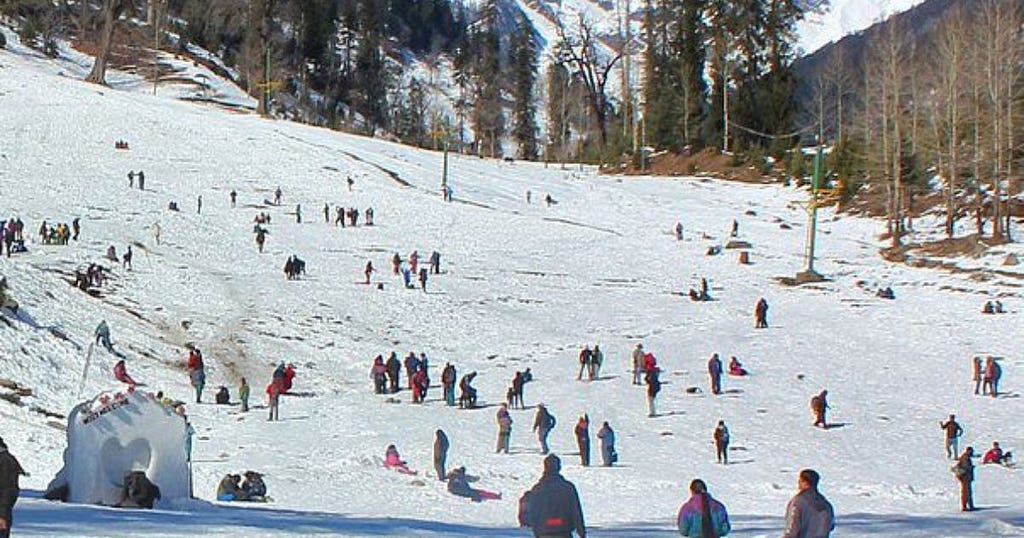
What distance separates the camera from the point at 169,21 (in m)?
123

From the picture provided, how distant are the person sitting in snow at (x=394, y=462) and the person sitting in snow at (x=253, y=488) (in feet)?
10.3

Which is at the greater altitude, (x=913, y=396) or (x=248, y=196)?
(x=248, y=196)

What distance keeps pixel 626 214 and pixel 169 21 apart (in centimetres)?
7799

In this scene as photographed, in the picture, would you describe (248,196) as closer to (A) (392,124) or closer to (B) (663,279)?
(B) (663,279)

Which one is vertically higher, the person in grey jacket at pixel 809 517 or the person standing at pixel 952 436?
the person in grey jacket at pixel 809 517

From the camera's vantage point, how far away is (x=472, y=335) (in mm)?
34844

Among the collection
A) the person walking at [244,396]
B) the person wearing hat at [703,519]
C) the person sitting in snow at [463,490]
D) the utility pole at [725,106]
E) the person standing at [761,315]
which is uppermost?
the utility pole at [725,106]

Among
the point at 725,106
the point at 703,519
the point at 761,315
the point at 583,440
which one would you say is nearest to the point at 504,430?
the point at 583,440

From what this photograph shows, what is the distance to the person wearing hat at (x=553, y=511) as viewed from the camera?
8984mm

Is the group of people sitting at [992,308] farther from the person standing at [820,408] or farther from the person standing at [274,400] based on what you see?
the person standing at [274,400]

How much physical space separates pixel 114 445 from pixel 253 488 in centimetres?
465

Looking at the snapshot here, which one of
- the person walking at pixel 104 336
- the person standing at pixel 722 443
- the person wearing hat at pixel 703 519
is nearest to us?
the person wearing hat at pixel 703 519

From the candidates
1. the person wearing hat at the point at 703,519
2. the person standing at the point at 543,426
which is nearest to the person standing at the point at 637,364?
the person standing at the point at 543,426

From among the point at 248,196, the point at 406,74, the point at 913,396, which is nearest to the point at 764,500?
the point at 913,396
